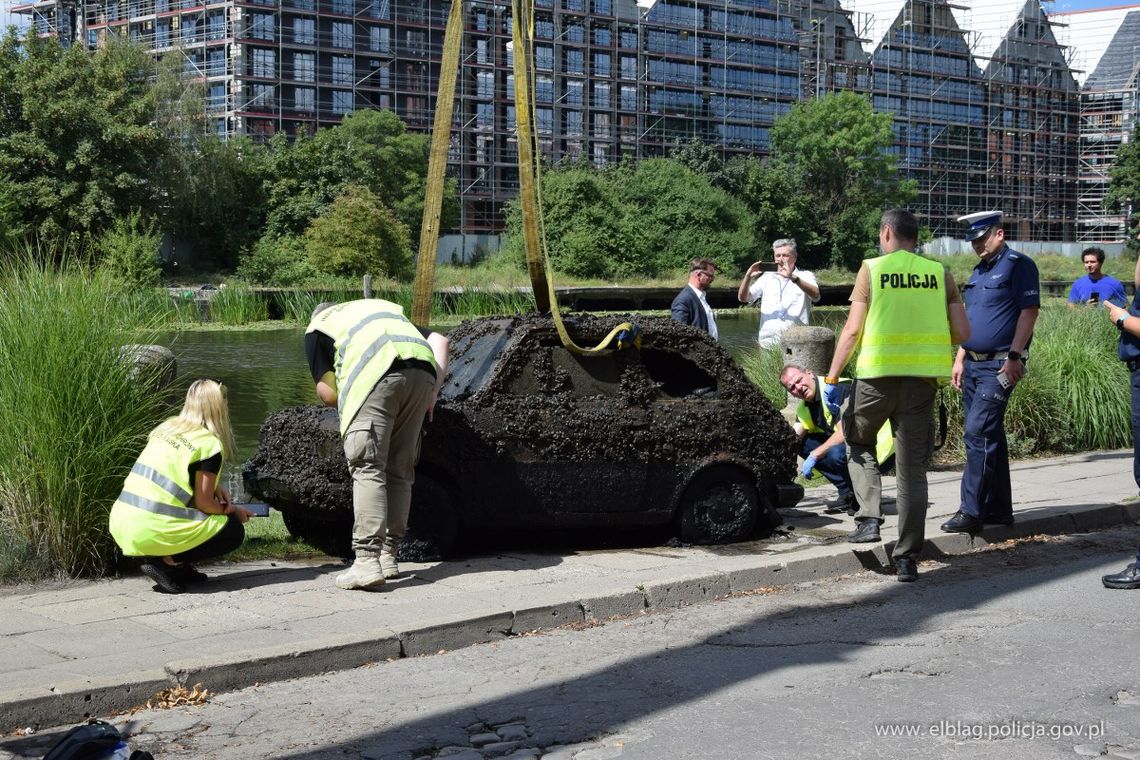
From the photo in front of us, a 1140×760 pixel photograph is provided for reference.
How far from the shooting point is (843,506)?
1083 cm

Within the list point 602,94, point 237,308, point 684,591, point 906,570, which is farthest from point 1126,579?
point 602,94

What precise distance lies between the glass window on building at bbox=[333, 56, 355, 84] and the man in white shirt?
75718mm

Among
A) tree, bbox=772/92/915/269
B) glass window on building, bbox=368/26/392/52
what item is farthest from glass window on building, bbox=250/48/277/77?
tree, bbox=772/92/915/269

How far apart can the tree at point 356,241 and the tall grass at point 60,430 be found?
188 feet

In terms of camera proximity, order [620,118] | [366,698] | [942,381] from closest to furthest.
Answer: [366,698], [942,381], [620,118]

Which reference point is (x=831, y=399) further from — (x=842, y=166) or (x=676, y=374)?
(x=842, y=166)

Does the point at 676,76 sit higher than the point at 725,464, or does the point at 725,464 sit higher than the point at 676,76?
the point at 676,76

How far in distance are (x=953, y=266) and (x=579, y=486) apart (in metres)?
85.1

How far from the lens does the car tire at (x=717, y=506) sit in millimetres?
9328

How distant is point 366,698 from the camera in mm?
5977

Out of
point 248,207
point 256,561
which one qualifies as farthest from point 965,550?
point 248,207

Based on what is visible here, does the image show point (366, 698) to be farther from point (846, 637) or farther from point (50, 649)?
point (846, 637)

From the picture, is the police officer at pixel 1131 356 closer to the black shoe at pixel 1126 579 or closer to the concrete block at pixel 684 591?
the black shoe at pixel 1126 579

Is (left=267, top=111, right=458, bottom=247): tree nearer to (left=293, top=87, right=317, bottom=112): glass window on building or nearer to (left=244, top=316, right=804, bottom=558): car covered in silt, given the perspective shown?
(left=293, top=87, right=317, bottom=112): glass window on building
